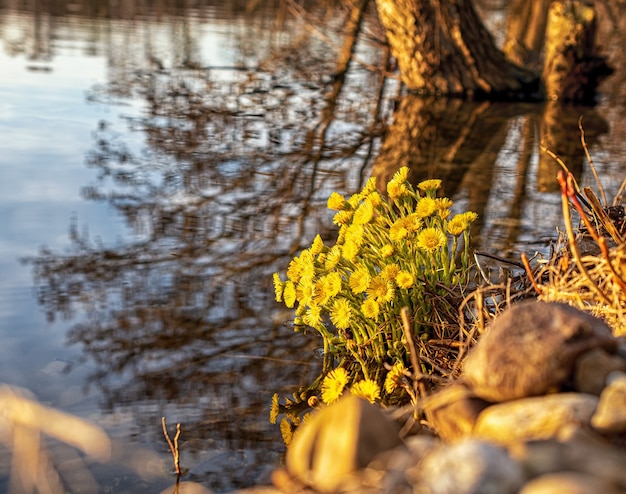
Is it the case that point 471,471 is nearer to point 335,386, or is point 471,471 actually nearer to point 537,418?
point 537,418

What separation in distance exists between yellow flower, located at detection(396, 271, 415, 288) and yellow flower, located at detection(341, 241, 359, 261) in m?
0.21

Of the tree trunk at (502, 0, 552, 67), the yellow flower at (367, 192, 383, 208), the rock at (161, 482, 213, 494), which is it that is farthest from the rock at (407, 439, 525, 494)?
the tree trunk at (502, 0, 552, 67)

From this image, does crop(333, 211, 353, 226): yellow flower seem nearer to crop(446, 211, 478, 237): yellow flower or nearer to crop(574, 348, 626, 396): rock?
crop(446, 211, 478, 237): yellow flower

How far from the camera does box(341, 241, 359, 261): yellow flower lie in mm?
3738

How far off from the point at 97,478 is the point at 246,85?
422 inches

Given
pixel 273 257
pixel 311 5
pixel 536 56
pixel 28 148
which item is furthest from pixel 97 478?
pixel 311 5

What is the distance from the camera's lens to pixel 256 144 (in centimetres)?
929

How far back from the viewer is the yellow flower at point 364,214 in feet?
12.4

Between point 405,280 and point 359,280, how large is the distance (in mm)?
217

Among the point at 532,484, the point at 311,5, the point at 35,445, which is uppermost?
the point at 35,445

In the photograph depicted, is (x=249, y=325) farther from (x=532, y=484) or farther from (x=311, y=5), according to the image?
(x=311, y=5)

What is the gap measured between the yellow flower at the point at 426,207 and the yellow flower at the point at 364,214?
0.21 m

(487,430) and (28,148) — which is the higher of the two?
(487,430)

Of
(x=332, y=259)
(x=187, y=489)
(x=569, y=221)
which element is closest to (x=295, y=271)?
(x=332, y=259)
